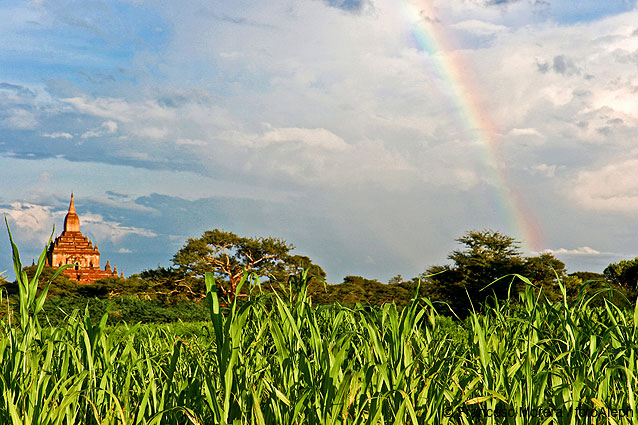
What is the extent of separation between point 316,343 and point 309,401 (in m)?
0.23

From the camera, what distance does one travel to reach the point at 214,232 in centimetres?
3094

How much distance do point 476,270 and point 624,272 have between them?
2029 centimetres

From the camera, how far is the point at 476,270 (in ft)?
74.2

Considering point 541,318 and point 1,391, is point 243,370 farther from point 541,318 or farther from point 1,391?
point 541,318

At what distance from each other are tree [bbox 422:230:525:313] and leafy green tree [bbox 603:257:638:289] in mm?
14701

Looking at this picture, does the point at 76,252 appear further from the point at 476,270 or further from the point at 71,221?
the point at 476,270

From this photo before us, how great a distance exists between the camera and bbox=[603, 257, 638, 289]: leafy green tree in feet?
119

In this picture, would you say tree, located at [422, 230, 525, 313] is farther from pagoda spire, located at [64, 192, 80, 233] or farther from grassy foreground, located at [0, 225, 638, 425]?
pagoda spire, located at [64, 192, 80, 233]

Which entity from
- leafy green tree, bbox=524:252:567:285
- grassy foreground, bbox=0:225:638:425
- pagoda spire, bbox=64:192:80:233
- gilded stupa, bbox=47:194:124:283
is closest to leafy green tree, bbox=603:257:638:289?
leafy green tree, bbox=524:252:567:285

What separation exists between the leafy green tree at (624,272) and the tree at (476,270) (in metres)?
14.7

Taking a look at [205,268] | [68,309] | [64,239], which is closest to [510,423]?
[68,309]

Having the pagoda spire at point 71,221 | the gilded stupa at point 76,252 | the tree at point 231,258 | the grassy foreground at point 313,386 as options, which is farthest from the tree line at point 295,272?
the pagoda spire at point 71,221

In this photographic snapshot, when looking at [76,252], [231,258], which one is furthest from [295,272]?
[76,252]

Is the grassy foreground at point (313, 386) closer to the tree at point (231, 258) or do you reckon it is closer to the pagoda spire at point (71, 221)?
the tree at point (231, 258)
